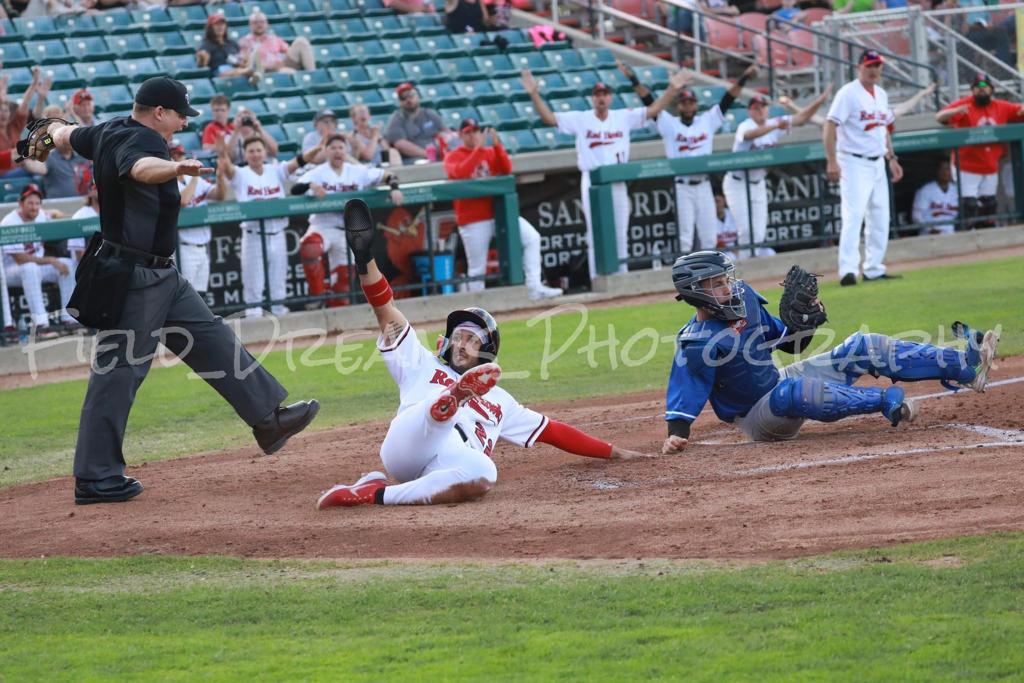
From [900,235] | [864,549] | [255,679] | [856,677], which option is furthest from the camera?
[900,235]

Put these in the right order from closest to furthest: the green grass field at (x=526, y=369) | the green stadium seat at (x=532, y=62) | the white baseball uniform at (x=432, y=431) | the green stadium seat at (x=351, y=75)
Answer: the white baseball uniform at (x=432, y=431) < the green grass field at (x=526, y=369) < the green stadium seat at (x=351, y=75) < the green stadium seat at (x=532, y=62)

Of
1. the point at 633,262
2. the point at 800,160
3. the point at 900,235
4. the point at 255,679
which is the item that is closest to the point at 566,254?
the point at 633,262

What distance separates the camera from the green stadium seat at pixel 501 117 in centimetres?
1816

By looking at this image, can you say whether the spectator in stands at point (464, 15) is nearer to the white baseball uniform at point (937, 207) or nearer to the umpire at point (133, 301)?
the white baseball uniform at point (937, 207)

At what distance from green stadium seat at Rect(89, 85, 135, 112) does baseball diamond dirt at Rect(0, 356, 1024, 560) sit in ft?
29.5

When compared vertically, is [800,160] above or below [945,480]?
above

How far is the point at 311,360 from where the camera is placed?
1303 centimetres

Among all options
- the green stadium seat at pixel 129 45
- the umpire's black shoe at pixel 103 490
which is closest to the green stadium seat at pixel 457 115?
the green stadium seat at pixel 129 45

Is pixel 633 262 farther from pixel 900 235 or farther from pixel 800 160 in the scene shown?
pixel 900 235

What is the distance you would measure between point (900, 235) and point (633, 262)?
3819 mm

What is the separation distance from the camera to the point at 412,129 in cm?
1712

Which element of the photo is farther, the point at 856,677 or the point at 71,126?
the point at 71,126

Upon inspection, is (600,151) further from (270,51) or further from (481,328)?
(481,328)

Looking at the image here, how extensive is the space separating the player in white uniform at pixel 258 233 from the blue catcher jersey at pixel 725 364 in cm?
759
